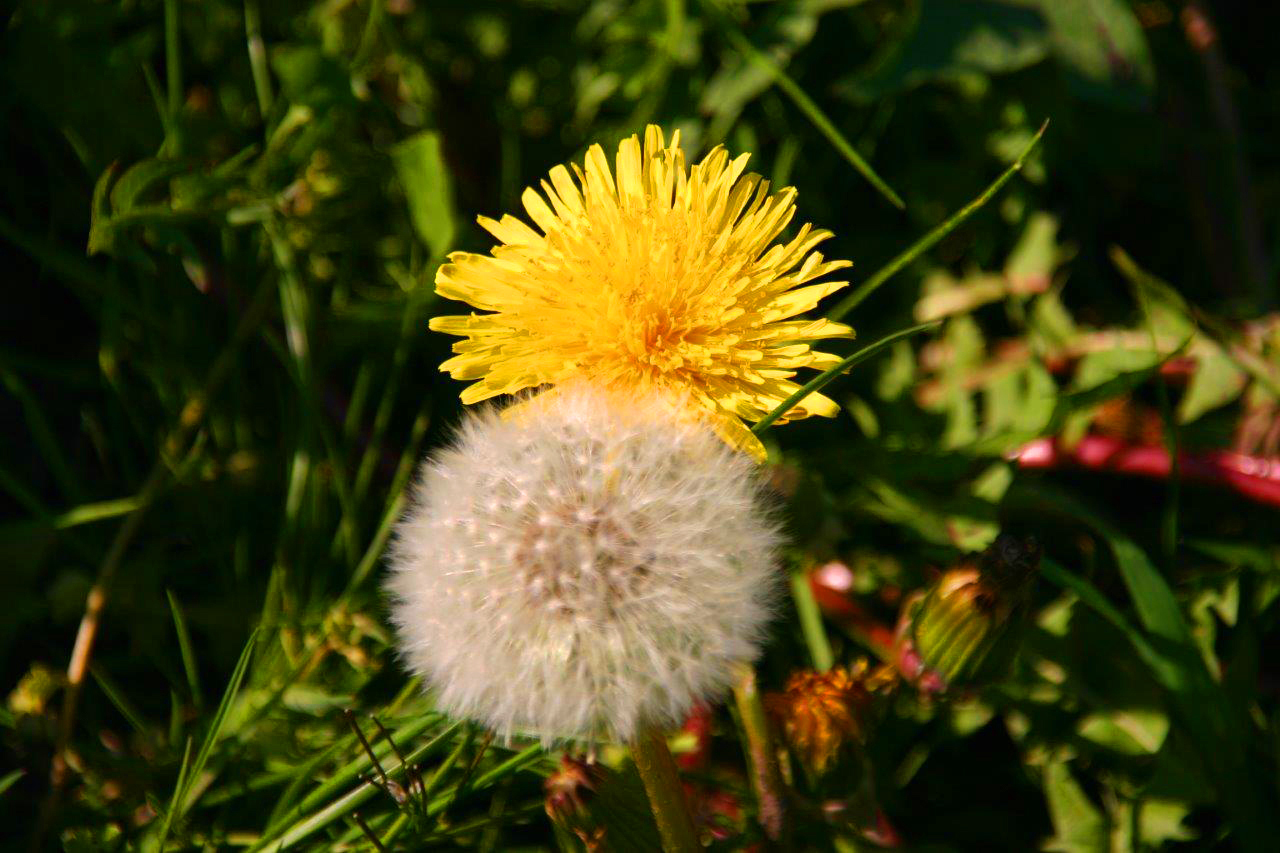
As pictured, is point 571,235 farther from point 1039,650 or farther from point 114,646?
point 114,646

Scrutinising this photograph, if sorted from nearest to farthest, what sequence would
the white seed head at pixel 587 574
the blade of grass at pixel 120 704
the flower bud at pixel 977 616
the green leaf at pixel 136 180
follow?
the white seed head at pixel 587 574
the flower bud at pixel 977 616
the blade of grass at pixel 120 704
the green leaf at pixel 136 180

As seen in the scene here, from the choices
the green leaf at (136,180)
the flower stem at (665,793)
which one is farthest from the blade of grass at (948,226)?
the green leaf at (136,180)

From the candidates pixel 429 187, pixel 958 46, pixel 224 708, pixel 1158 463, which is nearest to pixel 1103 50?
pixel 958 46

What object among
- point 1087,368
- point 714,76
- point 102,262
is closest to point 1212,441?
point 1087,368

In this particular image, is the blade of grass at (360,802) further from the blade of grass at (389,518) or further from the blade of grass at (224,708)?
the blade of grass at (389,518)

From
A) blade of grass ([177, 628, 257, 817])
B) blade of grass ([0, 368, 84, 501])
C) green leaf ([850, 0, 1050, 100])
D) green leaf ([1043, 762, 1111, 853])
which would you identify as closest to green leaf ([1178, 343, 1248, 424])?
green leaf ([850, 0, 1050, 100])
